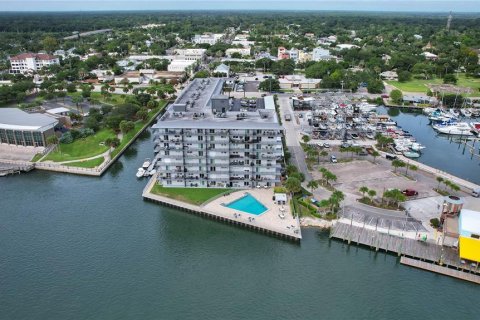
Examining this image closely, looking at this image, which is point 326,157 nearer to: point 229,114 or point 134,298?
point 229,114

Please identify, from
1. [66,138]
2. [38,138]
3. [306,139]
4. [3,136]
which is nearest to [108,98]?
[66,138]

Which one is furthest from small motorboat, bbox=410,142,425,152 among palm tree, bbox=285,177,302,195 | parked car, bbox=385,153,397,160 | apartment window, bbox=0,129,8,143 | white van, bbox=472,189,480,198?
apartment window, bbox=0,129,8,143

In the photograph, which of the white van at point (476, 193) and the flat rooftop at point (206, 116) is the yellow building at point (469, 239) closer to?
the white van at point (476, 193)

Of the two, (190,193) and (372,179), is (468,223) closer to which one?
(372,179)

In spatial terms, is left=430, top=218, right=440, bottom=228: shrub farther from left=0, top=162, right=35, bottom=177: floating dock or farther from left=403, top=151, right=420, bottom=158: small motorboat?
left=0, top=162, right=35, bottom=177: floating dock

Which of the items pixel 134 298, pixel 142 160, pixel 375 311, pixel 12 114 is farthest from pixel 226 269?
pixel 12 114
